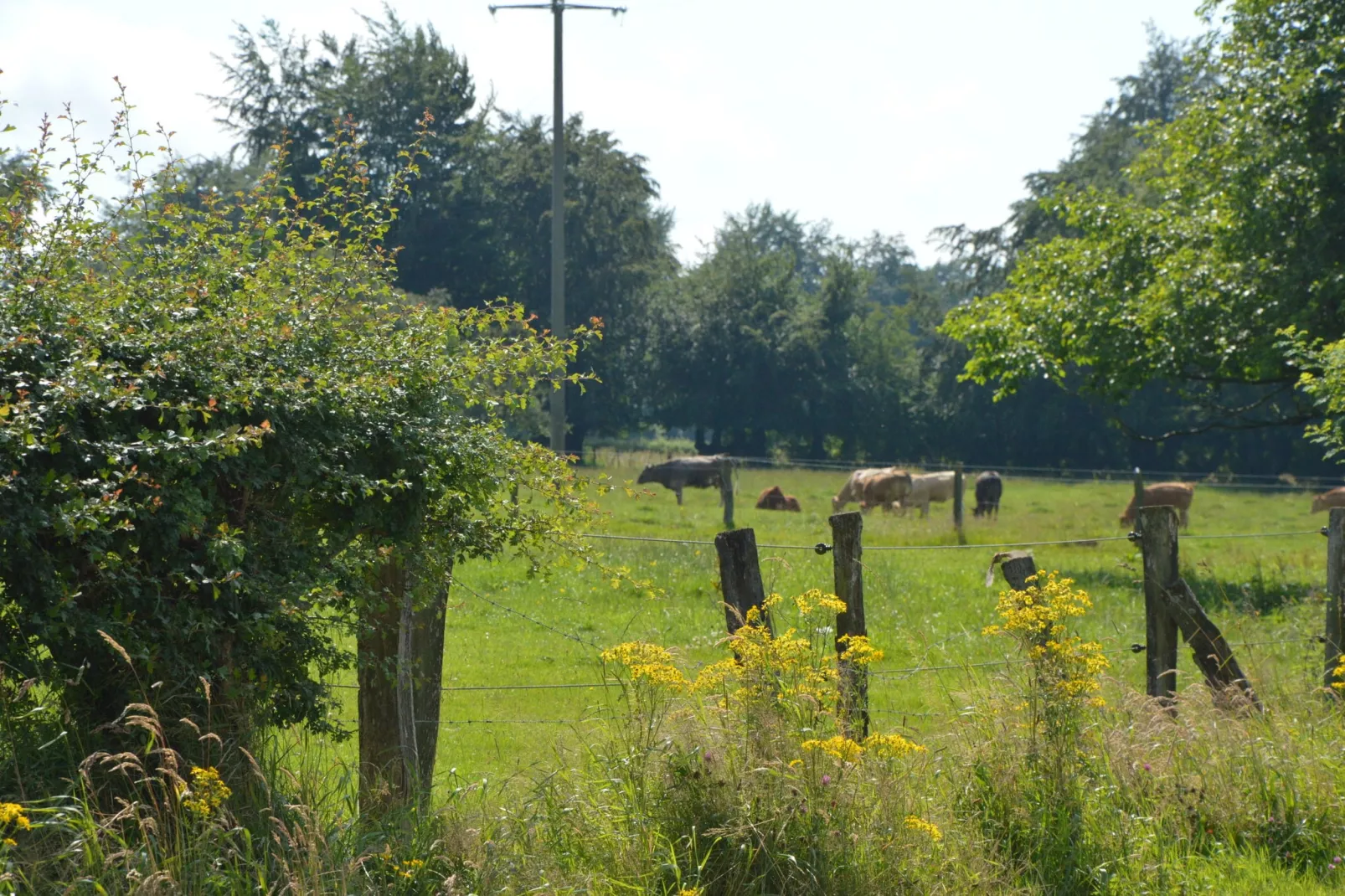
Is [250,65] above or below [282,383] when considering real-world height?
above

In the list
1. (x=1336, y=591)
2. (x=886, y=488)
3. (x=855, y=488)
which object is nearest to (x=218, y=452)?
(x=1336, y=591)

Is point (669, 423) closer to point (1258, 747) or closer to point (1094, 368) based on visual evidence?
point (1094, 368)

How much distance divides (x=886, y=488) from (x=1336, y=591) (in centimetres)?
2230

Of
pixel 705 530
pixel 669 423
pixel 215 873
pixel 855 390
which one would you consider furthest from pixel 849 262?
pixel 215 873

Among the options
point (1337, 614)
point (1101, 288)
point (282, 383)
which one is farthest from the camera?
point (1101, 288)

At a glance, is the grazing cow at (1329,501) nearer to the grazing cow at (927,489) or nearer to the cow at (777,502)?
the grazing cow at (927,489)

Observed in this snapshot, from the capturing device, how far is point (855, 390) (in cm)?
5962

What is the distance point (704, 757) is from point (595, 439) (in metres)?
57.8

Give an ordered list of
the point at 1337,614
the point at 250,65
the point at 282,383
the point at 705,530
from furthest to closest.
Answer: the point at 250,65 < the point at 705,530 < the point at 1337,614 < the point at 282,383

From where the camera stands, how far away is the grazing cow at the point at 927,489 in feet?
99.0

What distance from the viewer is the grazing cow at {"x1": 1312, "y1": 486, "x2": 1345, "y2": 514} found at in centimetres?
2689

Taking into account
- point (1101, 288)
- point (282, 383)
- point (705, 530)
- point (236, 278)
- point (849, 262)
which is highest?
point (849, 262)

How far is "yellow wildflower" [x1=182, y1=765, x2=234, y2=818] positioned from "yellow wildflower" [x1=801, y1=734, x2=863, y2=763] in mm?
2011

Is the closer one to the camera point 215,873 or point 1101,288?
A: point 215,873
